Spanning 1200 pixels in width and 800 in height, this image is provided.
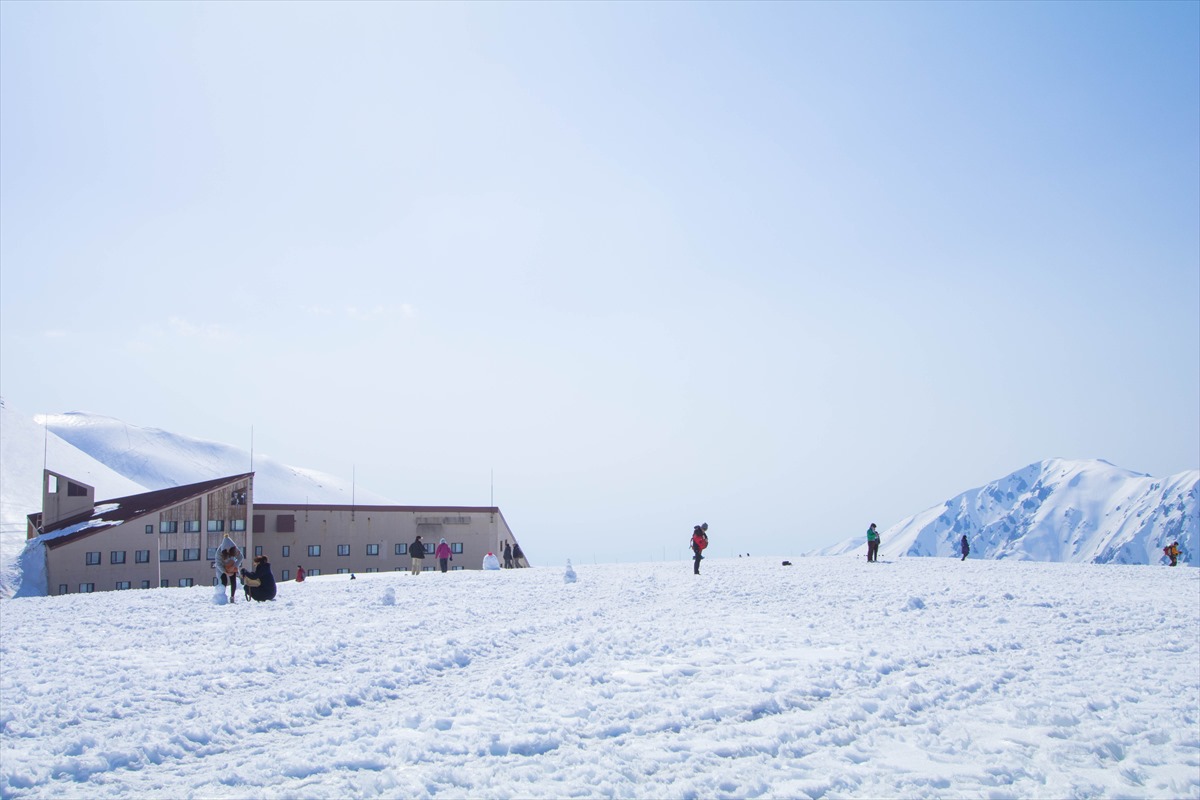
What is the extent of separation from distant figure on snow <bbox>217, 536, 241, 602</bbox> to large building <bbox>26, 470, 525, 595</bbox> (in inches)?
712

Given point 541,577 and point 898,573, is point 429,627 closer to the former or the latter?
point 541,577

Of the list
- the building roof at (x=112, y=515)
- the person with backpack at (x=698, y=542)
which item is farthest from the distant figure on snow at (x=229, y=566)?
the building roof at (x=112, y=515)

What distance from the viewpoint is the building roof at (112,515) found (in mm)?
49875

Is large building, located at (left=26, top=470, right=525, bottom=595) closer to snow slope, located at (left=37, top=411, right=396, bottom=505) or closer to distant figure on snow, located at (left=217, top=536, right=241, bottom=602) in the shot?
distant figure on snow, located at (left=217, top=536, right=241, bottom=602)

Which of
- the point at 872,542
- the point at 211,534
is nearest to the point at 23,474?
the point at 211,534

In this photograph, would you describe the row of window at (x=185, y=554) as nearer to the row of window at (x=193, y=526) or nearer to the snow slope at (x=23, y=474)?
the row of window at (x=193, y=526)

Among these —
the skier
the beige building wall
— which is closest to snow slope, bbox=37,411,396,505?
the beige building wall

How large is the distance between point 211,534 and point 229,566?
115 feet

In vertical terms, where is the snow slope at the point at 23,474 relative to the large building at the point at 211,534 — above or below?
above

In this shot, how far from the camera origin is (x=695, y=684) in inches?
459

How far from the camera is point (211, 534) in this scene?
55.9 metres

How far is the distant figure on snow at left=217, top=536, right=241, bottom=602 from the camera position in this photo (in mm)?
24594

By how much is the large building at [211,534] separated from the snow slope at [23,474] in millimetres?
2674

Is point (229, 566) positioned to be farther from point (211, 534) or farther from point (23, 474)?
point (23, 474)
